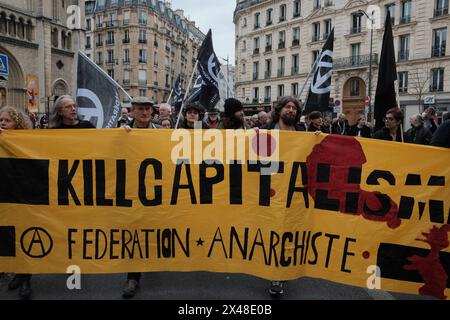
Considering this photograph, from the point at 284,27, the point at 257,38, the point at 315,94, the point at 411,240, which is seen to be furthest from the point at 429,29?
the point at 411,240

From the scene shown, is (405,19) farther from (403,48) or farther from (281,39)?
(281,39)

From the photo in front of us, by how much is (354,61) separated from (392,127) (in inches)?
1375

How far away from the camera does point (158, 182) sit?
3.78 m

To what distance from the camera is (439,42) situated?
31312mm

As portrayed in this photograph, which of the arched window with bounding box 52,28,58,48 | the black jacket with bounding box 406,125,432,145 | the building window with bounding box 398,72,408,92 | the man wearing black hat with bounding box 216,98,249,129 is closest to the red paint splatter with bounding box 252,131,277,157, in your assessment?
the man wearing black hat with bounding box 216,98,249,129

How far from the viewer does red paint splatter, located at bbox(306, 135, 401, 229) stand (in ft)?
12.1

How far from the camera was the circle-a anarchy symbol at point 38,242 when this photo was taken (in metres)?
3.72

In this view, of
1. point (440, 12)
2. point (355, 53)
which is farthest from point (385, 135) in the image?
point (355, 53)

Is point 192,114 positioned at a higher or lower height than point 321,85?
lower

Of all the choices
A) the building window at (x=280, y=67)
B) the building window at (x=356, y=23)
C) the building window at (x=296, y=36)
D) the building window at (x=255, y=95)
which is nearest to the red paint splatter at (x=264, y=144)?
the building window at (x=356, y=23)

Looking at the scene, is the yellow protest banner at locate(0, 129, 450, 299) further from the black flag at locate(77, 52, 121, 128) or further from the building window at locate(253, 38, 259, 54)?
the building window at locate(253, 38, 259, 54)

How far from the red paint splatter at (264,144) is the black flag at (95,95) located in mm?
2667
